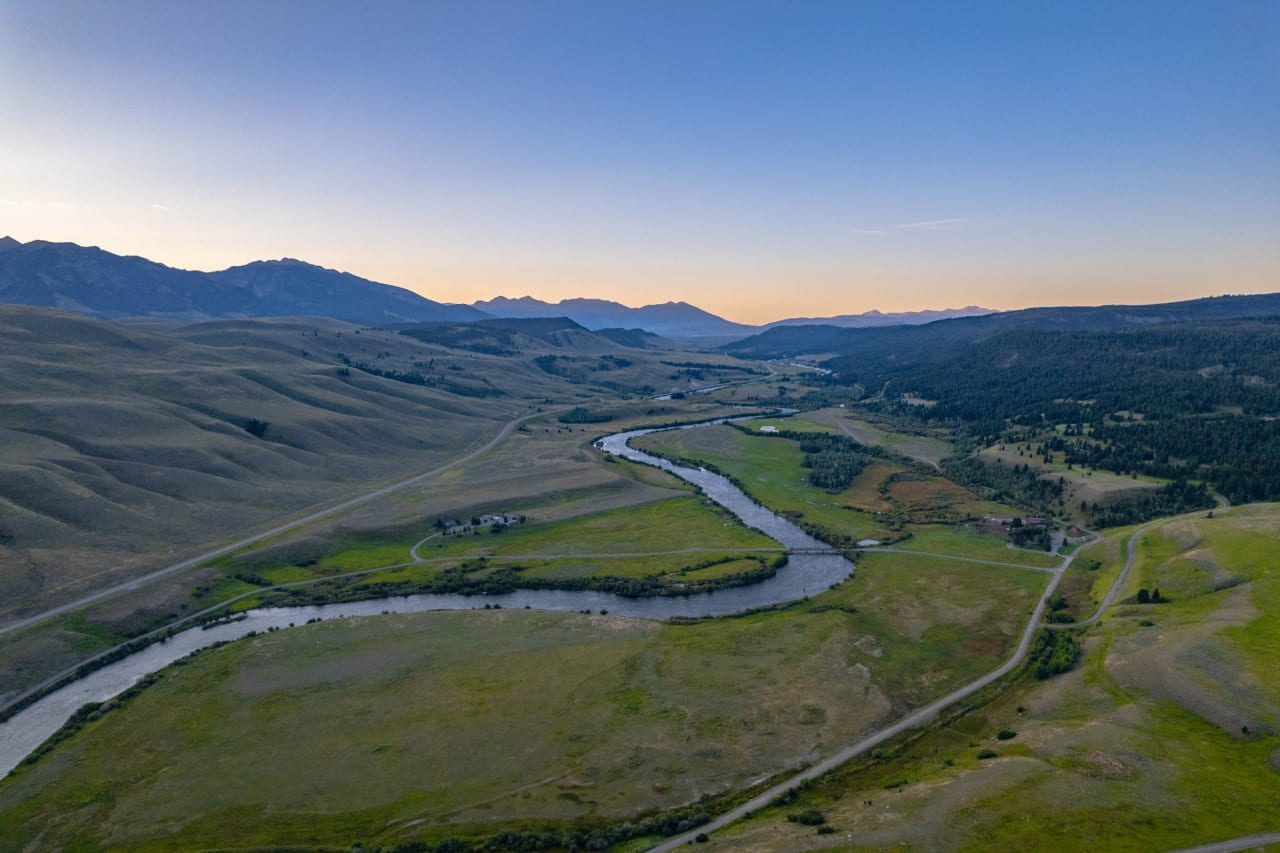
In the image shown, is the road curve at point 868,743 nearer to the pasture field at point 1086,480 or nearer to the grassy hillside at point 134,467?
the pasture field at point 1086,480

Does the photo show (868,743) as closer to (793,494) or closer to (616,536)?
(616,536)

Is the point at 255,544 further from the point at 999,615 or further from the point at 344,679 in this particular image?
the point at 999,615

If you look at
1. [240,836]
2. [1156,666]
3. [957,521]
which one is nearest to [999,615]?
[1156,666]

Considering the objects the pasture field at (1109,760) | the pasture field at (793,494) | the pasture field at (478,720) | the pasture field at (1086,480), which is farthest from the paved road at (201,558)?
the pasture field at (1086,480)

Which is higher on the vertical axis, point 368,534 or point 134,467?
point 134,467

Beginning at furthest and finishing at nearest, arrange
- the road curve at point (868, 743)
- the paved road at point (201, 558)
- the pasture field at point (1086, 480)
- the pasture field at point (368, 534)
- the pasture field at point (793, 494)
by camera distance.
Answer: the pasture field at point (1086, 480) < the pasture field at point (793, 494) < the paved road at point (201, 558) < the pasture field at point (368, 534) < the road curve at point (868, 743)

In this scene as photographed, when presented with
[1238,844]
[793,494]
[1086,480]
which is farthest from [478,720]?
[1086,480]
